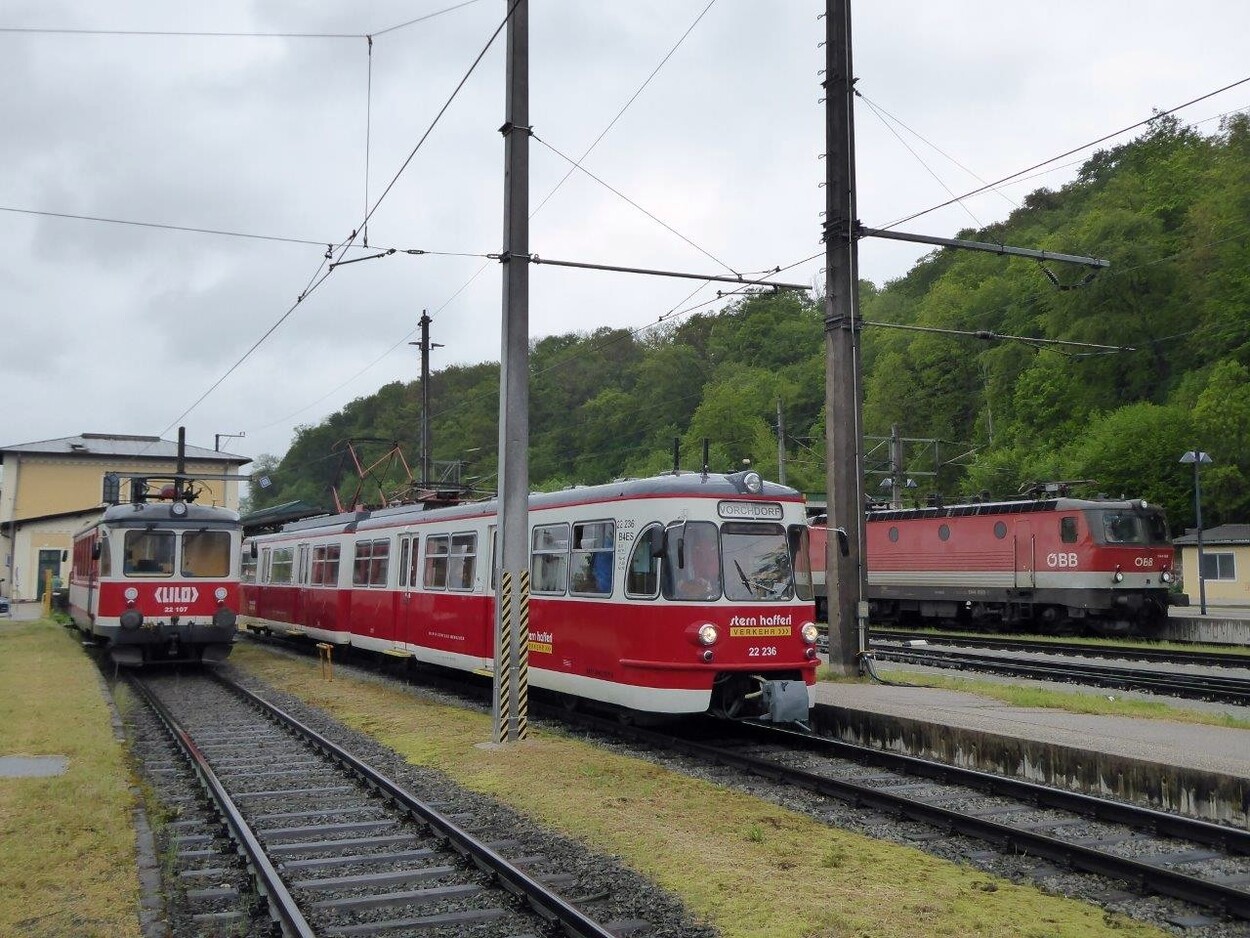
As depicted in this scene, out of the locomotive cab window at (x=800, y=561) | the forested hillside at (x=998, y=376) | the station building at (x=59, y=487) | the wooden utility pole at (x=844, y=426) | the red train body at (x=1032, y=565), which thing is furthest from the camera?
the station building at (x=59, y=487)

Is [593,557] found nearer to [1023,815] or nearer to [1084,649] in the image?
[1023,815]

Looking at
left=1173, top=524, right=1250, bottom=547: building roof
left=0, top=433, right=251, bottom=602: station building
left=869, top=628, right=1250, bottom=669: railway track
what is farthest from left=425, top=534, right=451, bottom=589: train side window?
left=0, top=433, right=251, bottom=602: station building

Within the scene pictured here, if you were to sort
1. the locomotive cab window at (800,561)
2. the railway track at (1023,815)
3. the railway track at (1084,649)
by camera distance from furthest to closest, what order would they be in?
the railway track at (1084,649)
the locomotive cab window at (800,561)
the railway track at (1023,815)

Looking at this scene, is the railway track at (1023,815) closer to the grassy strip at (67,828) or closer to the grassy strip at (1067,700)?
the grassy strip at (1067,700)

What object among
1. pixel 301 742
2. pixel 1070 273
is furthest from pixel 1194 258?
pixel 301 742

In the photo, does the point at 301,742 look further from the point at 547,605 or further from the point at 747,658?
the point at 747,658

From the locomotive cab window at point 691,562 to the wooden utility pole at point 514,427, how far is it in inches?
75.1

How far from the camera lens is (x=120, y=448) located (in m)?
56.6

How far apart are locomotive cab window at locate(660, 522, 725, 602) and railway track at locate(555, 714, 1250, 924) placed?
5.42ft

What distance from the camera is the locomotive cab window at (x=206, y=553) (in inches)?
803

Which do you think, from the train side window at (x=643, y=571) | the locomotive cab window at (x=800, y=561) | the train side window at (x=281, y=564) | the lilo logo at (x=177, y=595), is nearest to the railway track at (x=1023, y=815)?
the locomotive cab window at (x=800, y=561)

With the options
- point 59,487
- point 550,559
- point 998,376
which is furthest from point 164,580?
point 998,376

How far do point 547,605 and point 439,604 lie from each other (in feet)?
13.4

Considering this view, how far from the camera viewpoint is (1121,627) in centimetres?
2623
